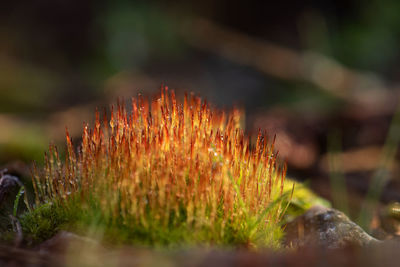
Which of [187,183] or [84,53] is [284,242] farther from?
[84,53]

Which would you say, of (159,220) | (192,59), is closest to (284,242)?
(159,220)

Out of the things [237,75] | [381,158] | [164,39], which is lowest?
[381,158]

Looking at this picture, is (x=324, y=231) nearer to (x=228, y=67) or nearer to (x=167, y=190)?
(x=167, y=190)

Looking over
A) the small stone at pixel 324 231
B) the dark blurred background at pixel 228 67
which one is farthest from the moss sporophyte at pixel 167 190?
the dark blurred background at pixel 228 67

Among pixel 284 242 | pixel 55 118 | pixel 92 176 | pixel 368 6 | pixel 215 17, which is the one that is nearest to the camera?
pixel 92 176

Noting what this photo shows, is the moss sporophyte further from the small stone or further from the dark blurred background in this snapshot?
the dark blurred background

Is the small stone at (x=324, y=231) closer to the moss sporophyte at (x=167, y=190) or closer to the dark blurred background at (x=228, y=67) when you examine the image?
the moss sporophyte at (x=167, y=190)

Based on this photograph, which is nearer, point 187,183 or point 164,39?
point 187,183

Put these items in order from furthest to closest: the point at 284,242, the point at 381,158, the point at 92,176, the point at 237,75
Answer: the point at 237,75 → the point at 381,158 → the point at 284,242 → the point at 92,176
